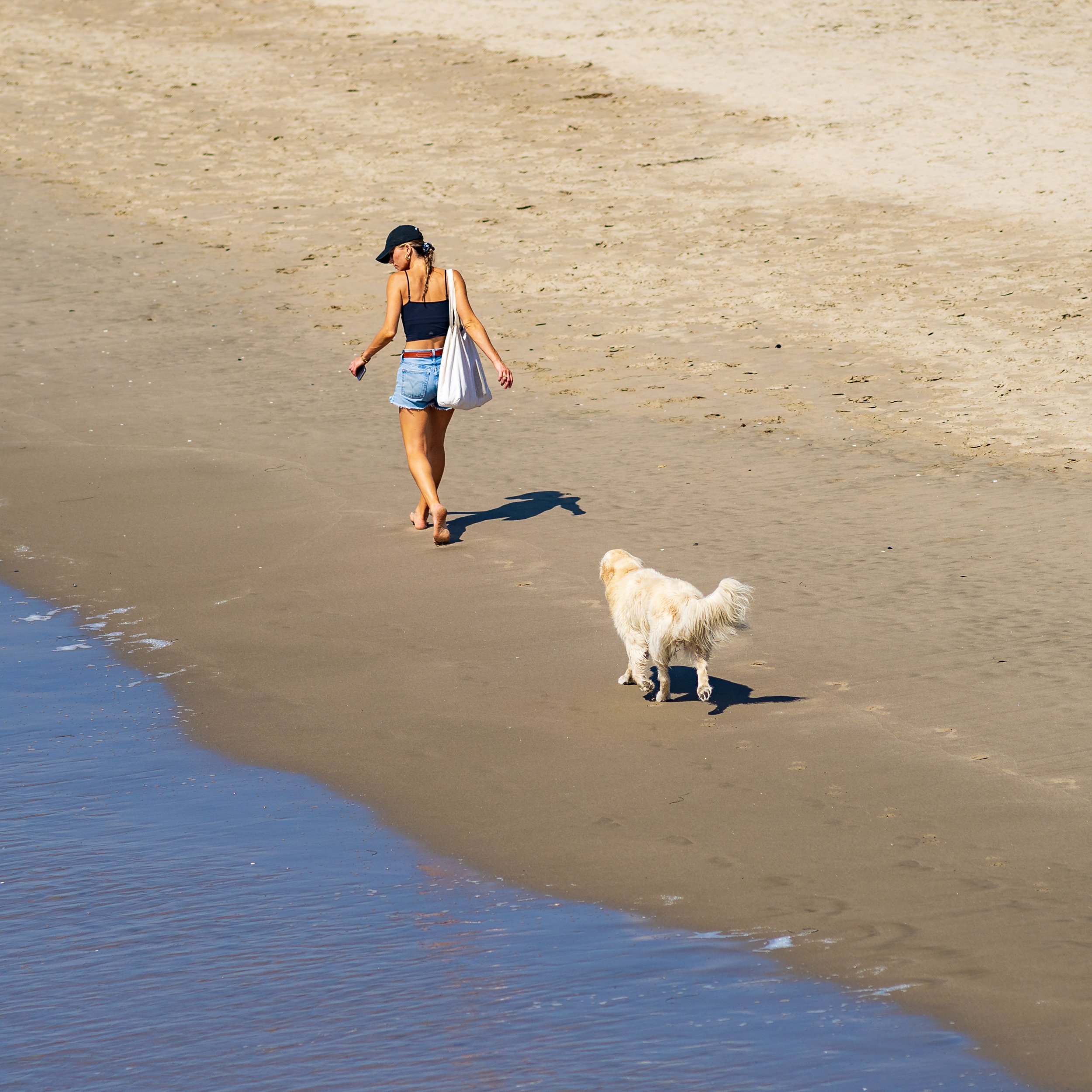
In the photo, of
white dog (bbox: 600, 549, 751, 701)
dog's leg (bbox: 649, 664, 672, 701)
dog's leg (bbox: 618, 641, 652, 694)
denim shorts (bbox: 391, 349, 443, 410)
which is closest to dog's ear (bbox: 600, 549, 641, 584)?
white dog (bbox: 600, 549, 751, 701)

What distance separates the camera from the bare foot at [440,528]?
9578mm

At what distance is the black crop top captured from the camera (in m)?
9.51

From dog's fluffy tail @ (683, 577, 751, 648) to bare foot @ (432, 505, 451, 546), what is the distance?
3.24m

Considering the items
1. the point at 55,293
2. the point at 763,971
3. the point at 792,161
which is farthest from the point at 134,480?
the point at 792,161

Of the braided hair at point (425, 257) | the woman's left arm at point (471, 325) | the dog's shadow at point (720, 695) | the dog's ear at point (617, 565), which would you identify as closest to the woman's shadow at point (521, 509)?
the woman's left arm at point (471, 325)

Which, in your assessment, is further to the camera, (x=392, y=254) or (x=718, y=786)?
(x=392, y=254)

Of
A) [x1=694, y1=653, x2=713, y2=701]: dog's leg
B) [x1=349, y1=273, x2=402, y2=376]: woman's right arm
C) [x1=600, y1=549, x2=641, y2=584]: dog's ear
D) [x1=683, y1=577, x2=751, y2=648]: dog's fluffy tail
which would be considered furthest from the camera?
[x1=349, y1=273, x2=402, y2=376]: woman's right arm

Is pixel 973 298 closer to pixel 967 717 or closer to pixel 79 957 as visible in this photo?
pixel 967 717

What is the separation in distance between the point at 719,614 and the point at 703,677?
0.39 meters

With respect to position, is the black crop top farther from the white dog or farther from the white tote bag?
the white dog

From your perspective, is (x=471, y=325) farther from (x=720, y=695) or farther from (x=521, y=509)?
(x=720, y=695)

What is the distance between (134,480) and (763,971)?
8.03m

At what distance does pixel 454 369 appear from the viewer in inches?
373

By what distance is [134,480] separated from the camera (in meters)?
11.6
